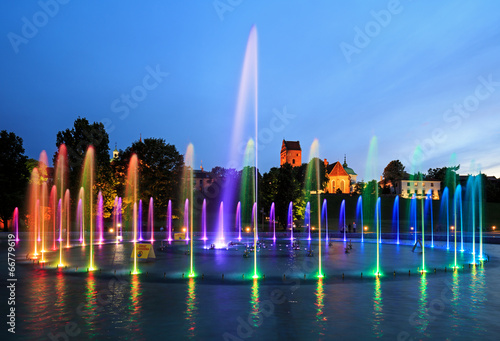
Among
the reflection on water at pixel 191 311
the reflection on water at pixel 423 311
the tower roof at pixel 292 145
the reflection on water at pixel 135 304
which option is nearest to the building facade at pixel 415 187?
the tower roof at pixel 292 145

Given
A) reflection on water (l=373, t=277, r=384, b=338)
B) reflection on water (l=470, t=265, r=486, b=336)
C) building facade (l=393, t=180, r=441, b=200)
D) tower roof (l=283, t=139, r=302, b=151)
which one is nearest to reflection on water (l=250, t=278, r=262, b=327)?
reflection on water (l=373, t=277, r=384, b=338)

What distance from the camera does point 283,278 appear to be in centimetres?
1908

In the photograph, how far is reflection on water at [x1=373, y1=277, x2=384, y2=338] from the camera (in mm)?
10836

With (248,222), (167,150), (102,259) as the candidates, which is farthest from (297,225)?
(102,259)

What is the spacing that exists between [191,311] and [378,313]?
5.49 m

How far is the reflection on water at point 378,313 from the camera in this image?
35.6ft

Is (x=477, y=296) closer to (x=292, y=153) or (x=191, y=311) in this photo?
(x=191, y=311)

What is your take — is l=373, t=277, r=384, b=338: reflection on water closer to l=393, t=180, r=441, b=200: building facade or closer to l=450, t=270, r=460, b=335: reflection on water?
l=450, t=270, r=460, b=335: reflection on water

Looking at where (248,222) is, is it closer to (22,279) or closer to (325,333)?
(22,279)

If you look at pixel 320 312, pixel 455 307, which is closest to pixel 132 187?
pixel 320 312

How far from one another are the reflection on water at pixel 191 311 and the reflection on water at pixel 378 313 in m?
4.51

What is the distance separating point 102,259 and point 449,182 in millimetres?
112535

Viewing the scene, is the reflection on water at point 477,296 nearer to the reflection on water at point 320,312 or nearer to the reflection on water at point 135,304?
the reflection on water at point 320,312

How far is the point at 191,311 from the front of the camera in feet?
42.3
